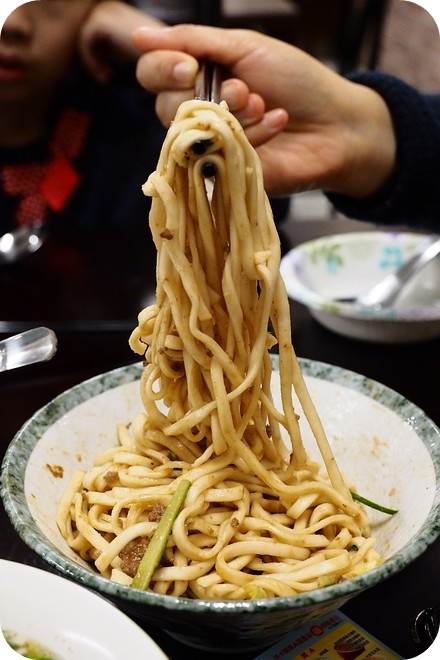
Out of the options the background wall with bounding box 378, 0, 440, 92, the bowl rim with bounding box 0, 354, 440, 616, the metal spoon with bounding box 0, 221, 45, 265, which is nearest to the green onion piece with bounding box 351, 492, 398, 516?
the bowl rim with bounding box 0, 354, 440, 616

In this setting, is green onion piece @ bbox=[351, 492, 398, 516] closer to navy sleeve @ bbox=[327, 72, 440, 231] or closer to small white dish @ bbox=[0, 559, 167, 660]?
small white dish @ bbox=[0, 559, 167, 660]

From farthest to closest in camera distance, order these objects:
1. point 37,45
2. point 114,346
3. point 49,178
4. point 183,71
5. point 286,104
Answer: point 49,178 < point 37,45 < point 286,104 < point 114,346 < point 183,71

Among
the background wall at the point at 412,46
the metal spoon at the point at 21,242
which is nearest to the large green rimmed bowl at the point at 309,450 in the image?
the metal spoon at the point at 21,242

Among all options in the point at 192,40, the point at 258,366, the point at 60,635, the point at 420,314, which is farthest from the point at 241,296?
the point at 192,40

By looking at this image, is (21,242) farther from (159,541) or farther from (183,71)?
(159,541)

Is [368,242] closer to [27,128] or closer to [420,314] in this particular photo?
[420,314]

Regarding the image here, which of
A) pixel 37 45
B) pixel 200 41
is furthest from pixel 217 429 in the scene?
pixel 37 45
